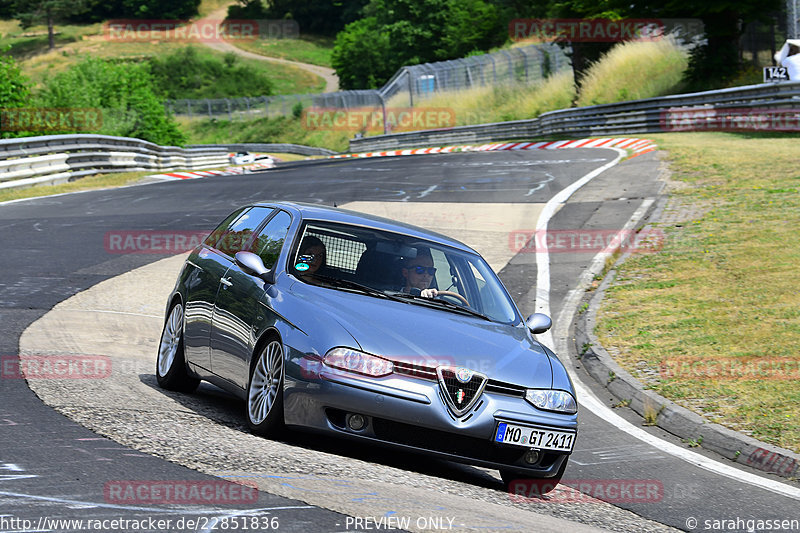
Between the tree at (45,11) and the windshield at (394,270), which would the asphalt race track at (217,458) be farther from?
the tree at (45,11)

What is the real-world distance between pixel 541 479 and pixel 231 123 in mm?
90041

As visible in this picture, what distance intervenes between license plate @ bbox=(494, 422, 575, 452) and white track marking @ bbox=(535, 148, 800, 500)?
63.9 inches

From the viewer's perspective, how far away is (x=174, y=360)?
820 centimetres

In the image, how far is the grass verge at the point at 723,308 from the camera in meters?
9.07

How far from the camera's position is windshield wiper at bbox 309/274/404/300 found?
7000 millimetres

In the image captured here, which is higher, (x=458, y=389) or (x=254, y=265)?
(x=254, y=265)

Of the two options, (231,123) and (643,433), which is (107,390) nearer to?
(643,433)

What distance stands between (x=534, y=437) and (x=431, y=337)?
0.89m

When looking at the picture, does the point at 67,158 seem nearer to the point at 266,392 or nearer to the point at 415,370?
the point at 266,392

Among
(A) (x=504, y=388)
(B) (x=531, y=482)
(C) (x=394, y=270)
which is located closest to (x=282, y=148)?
(C) (x=394, y=270)

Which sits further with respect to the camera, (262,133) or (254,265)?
(262,133)

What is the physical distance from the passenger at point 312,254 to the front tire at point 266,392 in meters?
0.76

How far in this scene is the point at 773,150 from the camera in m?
24.3

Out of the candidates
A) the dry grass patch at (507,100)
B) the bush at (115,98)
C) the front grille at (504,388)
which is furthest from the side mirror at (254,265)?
the dry grass patch at (507,100)
